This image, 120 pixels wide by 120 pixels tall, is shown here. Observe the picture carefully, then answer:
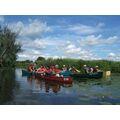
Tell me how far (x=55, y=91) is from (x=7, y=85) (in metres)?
0.66

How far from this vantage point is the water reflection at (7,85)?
5968 mm

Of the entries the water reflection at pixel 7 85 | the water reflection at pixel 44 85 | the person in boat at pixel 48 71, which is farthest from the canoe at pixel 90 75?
the water reflection at pixel 7 85

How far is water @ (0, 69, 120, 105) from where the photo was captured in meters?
5.87

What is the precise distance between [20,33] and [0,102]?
0.96 m

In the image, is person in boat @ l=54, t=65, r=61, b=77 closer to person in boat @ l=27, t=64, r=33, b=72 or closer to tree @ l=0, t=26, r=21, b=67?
person in boat @ l=27, t=64, r=33, b=72

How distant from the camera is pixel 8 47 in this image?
20.2ft

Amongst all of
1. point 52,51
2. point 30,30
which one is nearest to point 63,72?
point 52,51

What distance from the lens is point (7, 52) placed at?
6164 mm
